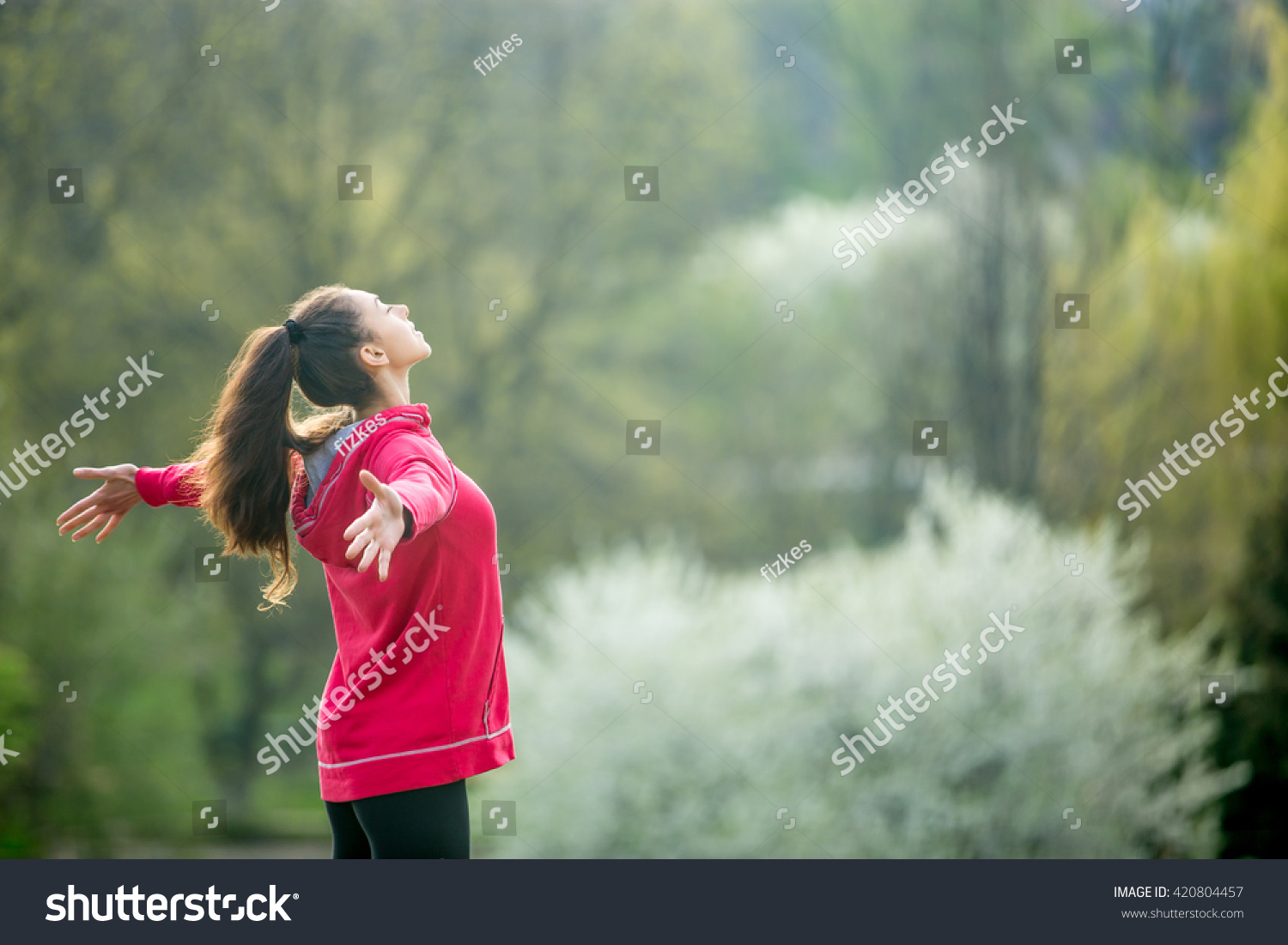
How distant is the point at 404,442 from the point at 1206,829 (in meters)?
3.81

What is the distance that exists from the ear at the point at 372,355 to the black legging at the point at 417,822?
67 centimetres

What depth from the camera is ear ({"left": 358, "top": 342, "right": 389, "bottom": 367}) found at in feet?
5.39

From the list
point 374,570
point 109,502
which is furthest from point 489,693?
point 109,502

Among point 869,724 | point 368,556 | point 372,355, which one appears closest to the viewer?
point 368,556

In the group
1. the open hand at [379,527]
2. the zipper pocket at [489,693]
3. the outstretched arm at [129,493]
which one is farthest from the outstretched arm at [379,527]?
the outstretched arm at [129,493]

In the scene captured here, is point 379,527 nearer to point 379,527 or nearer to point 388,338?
point 379,527

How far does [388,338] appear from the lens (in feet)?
5.46

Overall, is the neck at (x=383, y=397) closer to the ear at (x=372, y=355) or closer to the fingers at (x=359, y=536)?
the ear at (x=372, y=355)

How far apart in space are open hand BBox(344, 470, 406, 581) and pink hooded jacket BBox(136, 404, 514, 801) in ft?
0.67

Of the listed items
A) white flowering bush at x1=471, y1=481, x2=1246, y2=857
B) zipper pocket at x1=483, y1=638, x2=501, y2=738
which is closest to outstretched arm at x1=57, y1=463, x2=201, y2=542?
zipper pocket at x1=483, y1=638, x2=501, y2=738

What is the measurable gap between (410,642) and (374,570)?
14cm

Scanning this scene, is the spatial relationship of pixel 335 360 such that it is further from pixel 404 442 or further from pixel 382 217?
pixel 382 217
